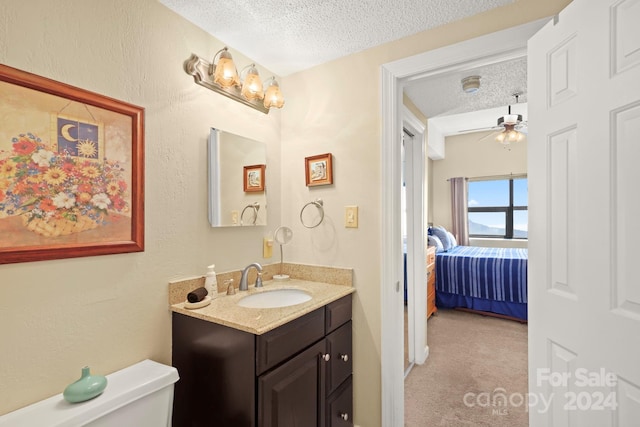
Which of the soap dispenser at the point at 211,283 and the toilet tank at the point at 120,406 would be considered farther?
the soap dispenser at the point at 211,283

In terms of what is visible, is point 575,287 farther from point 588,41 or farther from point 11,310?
point 11,310

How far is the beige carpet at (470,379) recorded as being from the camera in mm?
1957

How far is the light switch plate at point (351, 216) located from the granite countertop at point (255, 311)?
370mm

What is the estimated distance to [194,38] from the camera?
155 centimetres

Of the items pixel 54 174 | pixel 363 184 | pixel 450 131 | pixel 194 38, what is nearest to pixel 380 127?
pixel 363 184

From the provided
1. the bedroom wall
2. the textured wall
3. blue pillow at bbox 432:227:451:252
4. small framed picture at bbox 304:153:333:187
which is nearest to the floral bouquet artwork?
the textured wall

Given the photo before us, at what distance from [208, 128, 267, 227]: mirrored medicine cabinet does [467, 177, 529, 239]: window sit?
4.91 meters

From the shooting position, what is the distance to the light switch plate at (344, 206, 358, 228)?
1803 mm

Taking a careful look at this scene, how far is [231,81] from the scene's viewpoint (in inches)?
61.5

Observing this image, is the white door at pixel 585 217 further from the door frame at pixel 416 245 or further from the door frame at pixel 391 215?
the door frame at pixel 416 245

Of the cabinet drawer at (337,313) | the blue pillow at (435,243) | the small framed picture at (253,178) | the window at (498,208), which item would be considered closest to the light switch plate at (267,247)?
the small framed picture at (253,178)

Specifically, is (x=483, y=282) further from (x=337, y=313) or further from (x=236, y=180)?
(x=236, y=180)

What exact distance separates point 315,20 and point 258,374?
1.62m

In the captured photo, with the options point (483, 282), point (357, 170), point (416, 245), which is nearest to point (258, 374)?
point (357, 170)
